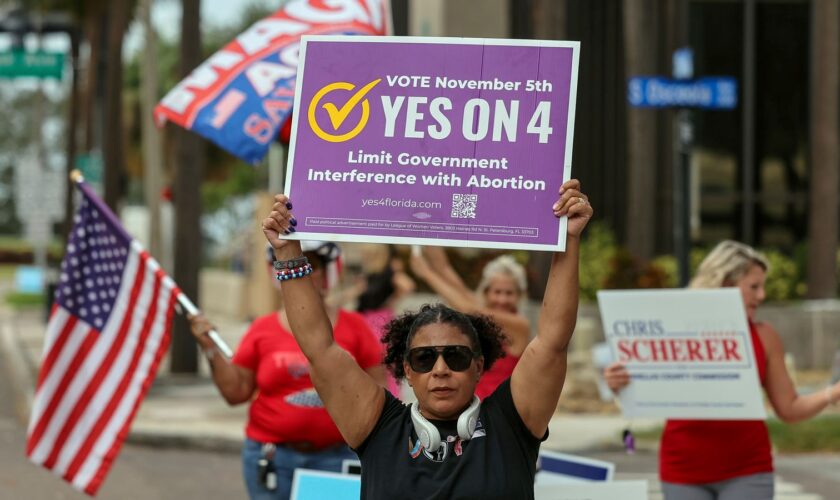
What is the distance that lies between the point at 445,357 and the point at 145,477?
877 centimetres

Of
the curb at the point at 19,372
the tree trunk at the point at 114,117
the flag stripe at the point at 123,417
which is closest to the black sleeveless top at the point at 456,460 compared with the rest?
the flag stripe at the point at 123,417

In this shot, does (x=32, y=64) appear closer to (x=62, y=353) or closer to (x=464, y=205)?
(x=62, y=353)

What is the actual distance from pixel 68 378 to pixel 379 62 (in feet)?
13.5

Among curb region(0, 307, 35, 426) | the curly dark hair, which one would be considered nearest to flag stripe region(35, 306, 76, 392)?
the curly dark hair

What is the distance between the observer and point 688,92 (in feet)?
47.8

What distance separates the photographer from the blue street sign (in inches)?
571

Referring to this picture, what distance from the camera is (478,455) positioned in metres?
4.35

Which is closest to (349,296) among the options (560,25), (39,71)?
(560,25)

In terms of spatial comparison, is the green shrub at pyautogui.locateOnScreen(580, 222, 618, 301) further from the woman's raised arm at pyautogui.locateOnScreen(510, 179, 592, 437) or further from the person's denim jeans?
the woman's raised arm at pyautogui.locateOnScreen(510, 179, 592, 437)

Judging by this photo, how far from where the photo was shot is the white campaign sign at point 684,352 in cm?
673

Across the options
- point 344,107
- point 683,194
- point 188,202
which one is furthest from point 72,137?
point 344,107

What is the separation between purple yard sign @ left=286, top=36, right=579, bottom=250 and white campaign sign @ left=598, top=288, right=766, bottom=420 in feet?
7.52

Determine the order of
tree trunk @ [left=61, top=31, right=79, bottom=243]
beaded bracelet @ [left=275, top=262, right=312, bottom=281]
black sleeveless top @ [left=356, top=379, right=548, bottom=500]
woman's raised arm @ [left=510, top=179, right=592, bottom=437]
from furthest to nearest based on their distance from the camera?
tree trunk @ [left=61, top=31, right=79, bottom=243] → beaded bracelet @ [left=275, top=262, right=312, bottom=281] → woman's raised arm @ [left=510, top=179, right=592, bottom=437] → black sleeveless top @ [left=356, top=379, right=548, bottom=500]

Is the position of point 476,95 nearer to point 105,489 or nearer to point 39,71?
point 105,489
